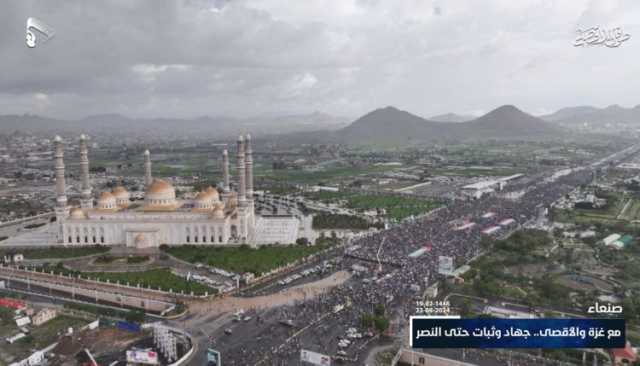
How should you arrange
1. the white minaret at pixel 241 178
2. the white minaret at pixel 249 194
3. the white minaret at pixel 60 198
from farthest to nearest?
1. the white minaret at pixel 249 194
2. the white minaret at pixel 241 178
3. the white minaret at pixel 60 198

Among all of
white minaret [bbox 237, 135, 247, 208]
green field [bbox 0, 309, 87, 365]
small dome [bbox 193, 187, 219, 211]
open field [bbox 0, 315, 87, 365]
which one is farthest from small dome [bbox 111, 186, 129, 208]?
open field [bbox 0, 315, 87, 365]

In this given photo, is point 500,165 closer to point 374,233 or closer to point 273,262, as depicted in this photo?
point 374,233

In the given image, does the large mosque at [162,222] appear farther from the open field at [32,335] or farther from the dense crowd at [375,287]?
the open field at [32,335]

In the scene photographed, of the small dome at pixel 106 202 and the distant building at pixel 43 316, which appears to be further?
the small dome at pixel 106 202

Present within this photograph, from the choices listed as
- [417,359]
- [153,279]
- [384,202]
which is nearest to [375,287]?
[417,359]

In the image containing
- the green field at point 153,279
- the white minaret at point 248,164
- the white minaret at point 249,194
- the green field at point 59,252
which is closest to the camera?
the green field at point 153,279

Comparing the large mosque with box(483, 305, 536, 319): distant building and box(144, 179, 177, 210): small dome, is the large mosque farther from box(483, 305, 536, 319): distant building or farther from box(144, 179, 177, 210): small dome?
box(483, 305, 536, 319): distant building

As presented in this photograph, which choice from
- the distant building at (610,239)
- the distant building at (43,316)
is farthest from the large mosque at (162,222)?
the distant building at (610,239)
